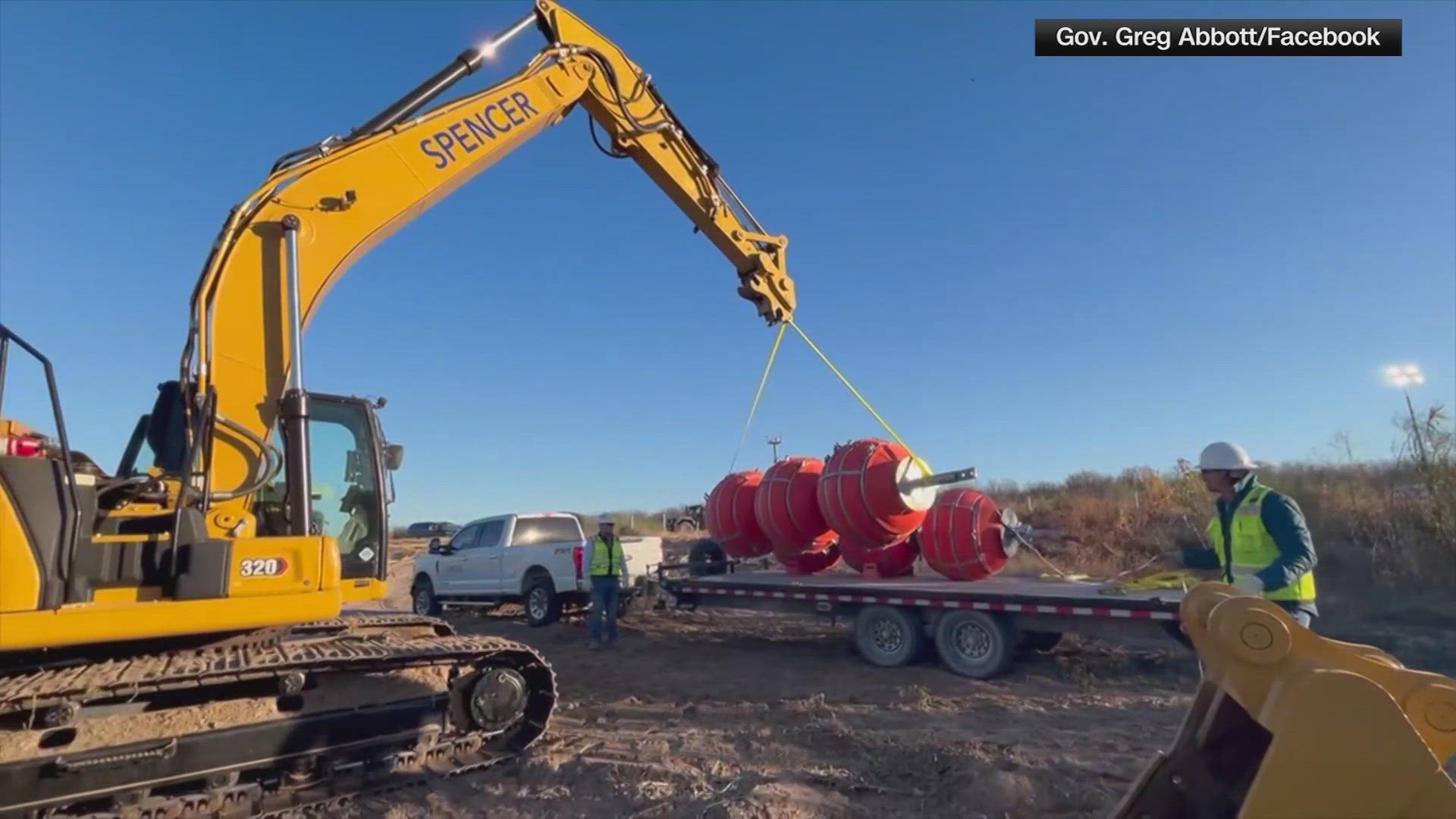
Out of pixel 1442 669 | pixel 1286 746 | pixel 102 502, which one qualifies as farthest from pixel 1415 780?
pixel 1442 669

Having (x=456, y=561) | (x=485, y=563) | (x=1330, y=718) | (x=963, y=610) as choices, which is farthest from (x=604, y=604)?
(x=1330, y=718)

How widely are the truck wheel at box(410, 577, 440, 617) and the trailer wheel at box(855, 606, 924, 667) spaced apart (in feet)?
30.6

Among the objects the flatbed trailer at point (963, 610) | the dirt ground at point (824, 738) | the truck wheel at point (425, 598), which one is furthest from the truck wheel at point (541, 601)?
the flatbed trailer at point (963, 610)

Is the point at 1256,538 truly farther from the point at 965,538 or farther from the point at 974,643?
the point at 965,538

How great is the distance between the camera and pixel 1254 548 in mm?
5203

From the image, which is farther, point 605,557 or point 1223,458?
point 605,557

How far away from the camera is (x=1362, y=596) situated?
13.8 metres

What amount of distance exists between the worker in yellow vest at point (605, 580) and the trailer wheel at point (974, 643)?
15.4ft

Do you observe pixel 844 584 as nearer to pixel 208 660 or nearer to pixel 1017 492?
pixel 208 660

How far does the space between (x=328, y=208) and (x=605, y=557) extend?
7.19 m

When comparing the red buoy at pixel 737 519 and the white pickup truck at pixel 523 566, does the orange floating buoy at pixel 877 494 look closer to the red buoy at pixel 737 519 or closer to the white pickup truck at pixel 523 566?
the red buoy at pixel 737 519

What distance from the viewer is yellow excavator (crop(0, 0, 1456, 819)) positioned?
414 cm

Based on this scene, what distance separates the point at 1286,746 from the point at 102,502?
5678 mm

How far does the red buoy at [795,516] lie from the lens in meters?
12.0
